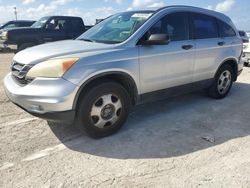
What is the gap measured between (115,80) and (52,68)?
0.95 metres

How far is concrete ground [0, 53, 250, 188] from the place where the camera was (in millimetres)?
3129

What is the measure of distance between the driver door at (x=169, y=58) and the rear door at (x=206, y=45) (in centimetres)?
19

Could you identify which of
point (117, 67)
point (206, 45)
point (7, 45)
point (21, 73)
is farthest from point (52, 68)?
point (7, 45)

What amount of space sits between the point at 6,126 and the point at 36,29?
8.83 meters

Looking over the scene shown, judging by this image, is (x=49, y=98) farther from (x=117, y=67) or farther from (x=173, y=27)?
(x=173, y=27)

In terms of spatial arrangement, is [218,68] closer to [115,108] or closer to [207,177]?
[115,108]

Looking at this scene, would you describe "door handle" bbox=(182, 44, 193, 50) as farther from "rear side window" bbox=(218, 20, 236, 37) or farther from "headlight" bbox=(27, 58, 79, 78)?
"headlight" bbox=(27, 58, 79, 78)

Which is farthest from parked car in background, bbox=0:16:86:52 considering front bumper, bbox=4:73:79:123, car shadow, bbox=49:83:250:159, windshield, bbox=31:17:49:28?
front bumper, bbox=4:73:79:123

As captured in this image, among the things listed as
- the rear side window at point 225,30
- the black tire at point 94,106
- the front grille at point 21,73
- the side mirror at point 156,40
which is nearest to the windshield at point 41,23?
the rear side window at point 225,30

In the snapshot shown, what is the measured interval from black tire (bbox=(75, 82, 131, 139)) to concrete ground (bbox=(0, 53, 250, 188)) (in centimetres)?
14

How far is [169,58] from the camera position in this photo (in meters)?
4.62

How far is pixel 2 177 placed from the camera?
3.12 meters

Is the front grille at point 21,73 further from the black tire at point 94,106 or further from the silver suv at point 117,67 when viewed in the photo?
the black tire at point 94,106

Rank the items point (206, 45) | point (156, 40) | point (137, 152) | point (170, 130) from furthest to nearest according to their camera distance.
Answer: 1. point (206, 45)
2. point (170, 130)
3. point (156, 40)
4. point (137, 152)
